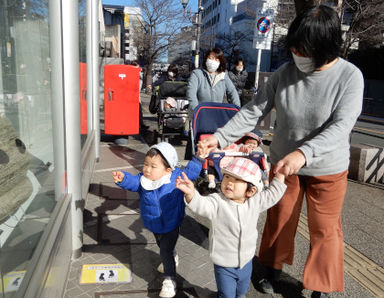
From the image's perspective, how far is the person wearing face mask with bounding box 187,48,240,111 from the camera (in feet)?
16.9

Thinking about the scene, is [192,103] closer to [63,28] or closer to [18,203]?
[63,28]

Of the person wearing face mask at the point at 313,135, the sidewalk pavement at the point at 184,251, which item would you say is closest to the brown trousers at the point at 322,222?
the person wearing face mask at the point at 313,135

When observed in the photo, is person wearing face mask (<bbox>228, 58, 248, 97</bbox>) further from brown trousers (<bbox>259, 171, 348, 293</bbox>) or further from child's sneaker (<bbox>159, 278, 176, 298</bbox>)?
child's sneaker (<bbox>159, 278, 176, 298</bbox>)

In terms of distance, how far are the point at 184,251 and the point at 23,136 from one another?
204cm

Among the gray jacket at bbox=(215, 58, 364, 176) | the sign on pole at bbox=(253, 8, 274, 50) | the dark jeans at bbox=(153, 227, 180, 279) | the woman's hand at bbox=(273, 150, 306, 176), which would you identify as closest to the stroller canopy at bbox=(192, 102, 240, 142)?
the gray jacket at bbox=(215, 58, 364, 176)

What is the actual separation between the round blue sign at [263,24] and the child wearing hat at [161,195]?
8286 mm

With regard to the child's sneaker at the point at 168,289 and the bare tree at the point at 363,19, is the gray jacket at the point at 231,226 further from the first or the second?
the bare tree at the point at 363,19

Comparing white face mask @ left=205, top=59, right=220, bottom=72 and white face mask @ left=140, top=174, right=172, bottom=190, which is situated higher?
white face mask @ left=205, top=59, right=220, bottom=72

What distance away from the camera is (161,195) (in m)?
2.77

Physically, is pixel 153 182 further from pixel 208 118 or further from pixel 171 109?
pixel 171 109

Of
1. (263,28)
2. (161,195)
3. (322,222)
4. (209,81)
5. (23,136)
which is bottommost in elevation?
(322,222)

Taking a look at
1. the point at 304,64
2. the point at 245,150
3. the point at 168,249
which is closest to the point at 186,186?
the point at 168,249

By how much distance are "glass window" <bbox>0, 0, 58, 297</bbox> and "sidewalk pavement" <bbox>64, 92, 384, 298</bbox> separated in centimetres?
91

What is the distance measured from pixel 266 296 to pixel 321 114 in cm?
156
